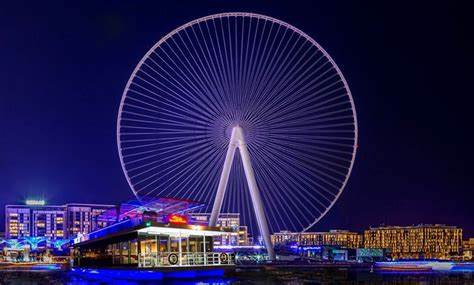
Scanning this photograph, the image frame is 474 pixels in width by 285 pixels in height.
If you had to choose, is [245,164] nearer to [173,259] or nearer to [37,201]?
[173,259]

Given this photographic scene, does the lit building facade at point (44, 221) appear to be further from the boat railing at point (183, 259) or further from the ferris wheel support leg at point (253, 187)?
the boat railing at point (183, 259)

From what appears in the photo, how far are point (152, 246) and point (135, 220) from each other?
1657mm

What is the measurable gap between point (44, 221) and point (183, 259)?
483ft

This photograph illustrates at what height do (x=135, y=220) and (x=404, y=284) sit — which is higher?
(x=135, y=220)

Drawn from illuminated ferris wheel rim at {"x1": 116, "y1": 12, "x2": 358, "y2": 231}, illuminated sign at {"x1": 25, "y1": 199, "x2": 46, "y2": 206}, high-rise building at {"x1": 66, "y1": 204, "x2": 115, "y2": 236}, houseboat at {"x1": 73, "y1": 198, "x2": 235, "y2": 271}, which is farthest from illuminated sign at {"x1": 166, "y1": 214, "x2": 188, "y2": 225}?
illuminated sign at {"x1": 25, "y1": 199, "x2": 46, "y2": 206}

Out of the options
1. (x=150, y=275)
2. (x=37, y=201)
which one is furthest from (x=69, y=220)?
(x=150, y=275)

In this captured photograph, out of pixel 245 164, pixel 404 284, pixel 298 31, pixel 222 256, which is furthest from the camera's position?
pixel 245 164

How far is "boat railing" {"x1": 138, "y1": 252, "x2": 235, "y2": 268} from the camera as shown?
1278 inches

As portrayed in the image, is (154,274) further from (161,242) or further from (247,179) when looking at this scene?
(247,179)

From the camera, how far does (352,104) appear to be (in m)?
41.3

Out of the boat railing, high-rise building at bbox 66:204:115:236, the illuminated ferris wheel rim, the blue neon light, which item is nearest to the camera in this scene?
the blue neon light

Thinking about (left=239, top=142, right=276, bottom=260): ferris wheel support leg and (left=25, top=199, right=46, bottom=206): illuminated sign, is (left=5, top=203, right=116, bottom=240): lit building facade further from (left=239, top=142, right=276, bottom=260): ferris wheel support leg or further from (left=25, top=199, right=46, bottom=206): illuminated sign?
(left=239, top=142, right=276, bottom=260): ferris wheel support leg

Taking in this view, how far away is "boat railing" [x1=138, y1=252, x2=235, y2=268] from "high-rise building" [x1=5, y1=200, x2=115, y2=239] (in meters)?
137

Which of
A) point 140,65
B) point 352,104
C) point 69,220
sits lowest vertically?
point 69,220
